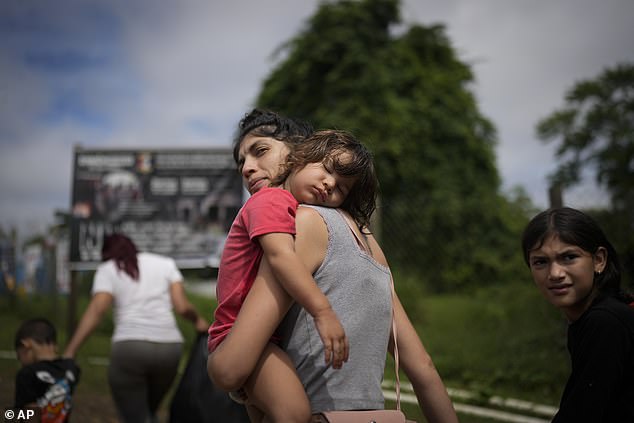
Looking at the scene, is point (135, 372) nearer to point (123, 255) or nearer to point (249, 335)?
point (123, 255)

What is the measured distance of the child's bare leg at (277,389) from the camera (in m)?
1.60

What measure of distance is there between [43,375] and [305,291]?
2.66 m

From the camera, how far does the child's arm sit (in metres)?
1.57

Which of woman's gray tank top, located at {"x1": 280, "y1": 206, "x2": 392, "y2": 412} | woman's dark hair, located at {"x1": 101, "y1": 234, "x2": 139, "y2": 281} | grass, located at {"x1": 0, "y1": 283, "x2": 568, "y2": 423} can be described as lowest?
grass, located at {"x1": 0, "y1": 283, "x2": 568, "y2": 423}

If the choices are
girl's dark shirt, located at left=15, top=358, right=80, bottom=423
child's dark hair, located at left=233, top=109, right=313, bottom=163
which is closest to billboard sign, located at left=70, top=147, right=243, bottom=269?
girl's dark shirt, located at left=15, top=358, right=80, bottom=423

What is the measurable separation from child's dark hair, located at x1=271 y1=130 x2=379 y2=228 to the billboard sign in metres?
7.34

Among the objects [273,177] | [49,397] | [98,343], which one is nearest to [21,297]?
[98,343]

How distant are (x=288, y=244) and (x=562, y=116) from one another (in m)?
21.7

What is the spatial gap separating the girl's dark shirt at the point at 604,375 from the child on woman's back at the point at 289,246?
898mm

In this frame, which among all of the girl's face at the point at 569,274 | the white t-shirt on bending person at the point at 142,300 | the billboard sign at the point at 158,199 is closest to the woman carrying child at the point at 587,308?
the girl's face at the point at 569,274

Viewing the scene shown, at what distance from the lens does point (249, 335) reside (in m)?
1.61

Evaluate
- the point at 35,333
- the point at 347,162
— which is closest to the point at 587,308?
the point at 347,162

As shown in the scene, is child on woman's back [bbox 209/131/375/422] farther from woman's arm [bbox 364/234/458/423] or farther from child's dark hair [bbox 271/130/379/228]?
woman's arm [bbox 364/234/458/423]

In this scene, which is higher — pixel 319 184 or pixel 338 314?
pixel 319 184
